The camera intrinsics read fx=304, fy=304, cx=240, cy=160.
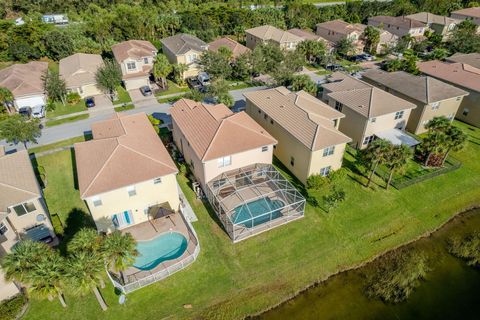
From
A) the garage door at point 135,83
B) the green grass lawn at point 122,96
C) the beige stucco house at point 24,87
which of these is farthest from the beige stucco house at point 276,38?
the beige stucco house at point 24,87

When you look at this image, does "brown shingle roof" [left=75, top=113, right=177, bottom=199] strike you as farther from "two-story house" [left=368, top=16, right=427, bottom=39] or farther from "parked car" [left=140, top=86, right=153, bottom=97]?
"two-story house" [left=368, top=16, right=427, bottom=39]

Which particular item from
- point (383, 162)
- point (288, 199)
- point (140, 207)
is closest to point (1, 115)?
point (140, 207)

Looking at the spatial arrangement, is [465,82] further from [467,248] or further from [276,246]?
[276,246]

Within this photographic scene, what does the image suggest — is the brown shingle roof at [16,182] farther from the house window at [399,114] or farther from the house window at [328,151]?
the house window at [399,114]

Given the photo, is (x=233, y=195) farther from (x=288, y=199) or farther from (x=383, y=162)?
(x=383, y=162)

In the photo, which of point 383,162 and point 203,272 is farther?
point 383,162

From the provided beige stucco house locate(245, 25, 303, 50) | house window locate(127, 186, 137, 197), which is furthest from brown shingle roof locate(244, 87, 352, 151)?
beige stucco house locate(245, 25, 303, 50)
